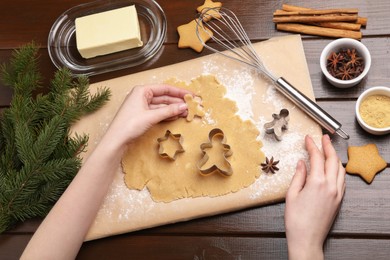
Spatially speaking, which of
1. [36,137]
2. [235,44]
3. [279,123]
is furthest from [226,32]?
[36,137]

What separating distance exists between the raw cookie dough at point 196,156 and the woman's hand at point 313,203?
0.33 ft

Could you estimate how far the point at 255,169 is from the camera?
100cm

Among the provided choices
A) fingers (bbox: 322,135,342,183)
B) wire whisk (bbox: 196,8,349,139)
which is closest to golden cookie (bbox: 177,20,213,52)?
wire whisk (bbox: 196,8,349,139)

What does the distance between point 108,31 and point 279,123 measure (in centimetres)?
43

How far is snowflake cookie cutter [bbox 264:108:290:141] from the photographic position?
100 cm

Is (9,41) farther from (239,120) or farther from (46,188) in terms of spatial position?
(239,120)

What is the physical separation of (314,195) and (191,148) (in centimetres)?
27

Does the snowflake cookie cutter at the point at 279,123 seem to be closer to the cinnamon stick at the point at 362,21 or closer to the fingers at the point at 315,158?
the fingers at the point at 315,158

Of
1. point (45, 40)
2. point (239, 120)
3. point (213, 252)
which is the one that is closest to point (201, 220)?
point (213, 252)

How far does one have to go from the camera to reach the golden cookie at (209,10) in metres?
1.12

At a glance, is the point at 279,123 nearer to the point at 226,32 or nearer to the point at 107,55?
the point at 226,32

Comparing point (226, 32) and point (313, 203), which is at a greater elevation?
point (226, 32)

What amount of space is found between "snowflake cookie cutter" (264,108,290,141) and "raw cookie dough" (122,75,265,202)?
0.12 ft

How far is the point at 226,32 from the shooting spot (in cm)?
112
